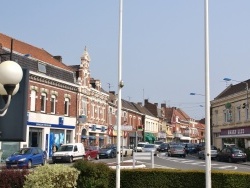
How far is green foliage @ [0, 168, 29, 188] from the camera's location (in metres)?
13.8

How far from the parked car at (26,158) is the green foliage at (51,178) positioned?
17429 mm

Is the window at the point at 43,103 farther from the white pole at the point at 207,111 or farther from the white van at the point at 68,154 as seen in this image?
the white pole at the point at 207,111

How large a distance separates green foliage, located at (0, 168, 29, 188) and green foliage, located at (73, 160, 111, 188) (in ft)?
6.09

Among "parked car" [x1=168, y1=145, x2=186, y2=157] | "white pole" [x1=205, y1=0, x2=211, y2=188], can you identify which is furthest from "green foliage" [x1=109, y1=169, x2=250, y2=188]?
"parked car" [x1=168, y1=145, x2=186, y2=157]

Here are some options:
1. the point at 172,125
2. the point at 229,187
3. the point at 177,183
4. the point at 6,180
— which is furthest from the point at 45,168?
the point at 172,125

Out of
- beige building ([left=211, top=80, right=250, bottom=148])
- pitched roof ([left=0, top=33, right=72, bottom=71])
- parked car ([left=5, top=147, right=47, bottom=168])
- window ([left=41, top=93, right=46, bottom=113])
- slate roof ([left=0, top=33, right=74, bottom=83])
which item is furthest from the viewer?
beige building ([left=211, top=80, right=250, bottom=148])

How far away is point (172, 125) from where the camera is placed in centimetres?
12331

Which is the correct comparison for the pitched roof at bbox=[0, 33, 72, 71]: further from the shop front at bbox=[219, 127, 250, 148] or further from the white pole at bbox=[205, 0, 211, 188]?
the white pole at bbox=[205, 0, 211, 188]

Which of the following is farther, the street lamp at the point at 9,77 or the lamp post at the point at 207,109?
the lamp post at the point at 207,109

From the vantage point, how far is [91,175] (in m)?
14.6

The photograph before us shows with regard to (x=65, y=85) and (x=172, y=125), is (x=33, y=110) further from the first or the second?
(x=172, y=125)

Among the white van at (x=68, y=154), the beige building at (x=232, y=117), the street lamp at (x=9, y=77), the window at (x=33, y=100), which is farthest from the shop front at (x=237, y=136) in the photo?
the street lamp at (x=9, y=77)

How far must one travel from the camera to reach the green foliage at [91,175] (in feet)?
47.7

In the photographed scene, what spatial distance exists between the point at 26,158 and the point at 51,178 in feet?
63.5
